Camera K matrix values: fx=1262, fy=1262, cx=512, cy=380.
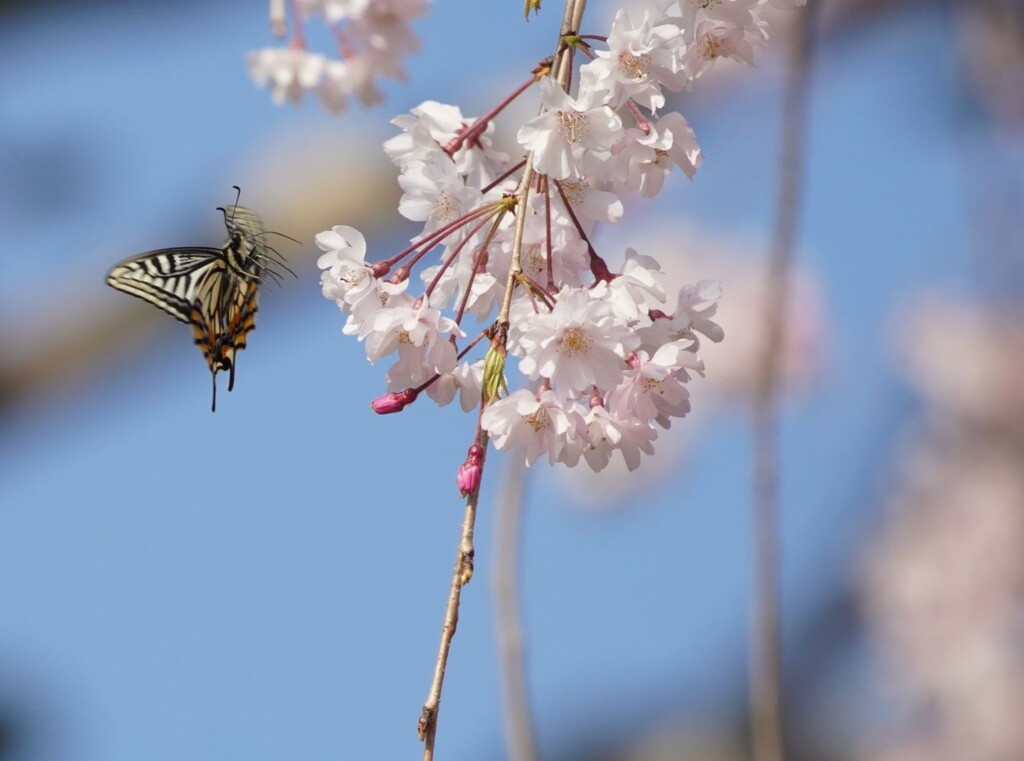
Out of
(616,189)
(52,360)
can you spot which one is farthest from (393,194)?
(616,189)

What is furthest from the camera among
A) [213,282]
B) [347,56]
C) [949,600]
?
[949,600]

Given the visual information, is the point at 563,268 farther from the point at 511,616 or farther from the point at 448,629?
the point at 511,616

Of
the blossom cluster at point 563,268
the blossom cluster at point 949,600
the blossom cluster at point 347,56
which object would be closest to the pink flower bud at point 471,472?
the blossom cluster at point 563,268

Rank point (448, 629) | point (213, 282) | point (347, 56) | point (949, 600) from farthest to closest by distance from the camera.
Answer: point (949, 600) < point (347, 56) < point (213, 282) < point (448, 629)

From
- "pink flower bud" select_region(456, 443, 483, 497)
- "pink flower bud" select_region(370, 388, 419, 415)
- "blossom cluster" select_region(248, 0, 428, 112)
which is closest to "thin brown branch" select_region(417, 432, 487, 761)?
"pink flower bud" select_region(456, 443, 483, 497)

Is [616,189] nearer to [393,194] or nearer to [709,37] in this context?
[709,37]

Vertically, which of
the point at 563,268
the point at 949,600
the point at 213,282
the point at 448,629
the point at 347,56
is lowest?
the point at 448,629

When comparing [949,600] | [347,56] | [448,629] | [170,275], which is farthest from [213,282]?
[949,600]
